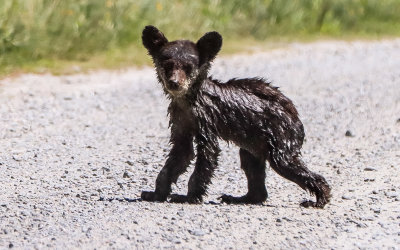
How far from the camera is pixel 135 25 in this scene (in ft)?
47.4

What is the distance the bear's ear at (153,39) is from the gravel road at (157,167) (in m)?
0.93

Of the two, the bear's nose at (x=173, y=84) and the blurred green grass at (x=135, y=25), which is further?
the blurred green grass at (x=135, y=25)

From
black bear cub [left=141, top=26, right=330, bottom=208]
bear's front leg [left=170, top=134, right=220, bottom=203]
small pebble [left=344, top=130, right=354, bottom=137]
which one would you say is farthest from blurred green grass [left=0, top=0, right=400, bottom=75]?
bear's front leg [left=170, top=134, right=220, bottom=203]

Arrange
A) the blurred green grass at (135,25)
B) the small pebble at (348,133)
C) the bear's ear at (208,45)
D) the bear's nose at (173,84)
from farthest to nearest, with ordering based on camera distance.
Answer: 1. the blurred green grass at (135,25)
2. the small pebble at (348,133)
3. the bear's ear at (208,45)
4. the bear's nose at (173,84)

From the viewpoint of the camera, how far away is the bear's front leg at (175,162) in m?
6.85

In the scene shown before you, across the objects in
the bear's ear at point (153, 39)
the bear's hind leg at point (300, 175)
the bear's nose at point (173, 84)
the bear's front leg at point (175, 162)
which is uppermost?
the bear's ear at point (153, 39)

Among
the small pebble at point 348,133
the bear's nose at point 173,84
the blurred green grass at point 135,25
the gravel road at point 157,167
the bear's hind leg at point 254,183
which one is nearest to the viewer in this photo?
the gravel road at point 157,167

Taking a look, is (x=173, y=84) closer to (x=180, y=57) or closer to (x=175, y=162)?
(x=180, y=57)

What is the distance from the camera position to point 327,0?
60.0 feet

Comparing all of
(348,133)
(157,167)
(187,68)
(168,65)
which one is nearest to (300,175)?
(187,68)

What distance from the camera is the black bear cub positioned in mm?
6797

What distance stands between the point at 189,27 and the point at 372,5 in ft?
17.6

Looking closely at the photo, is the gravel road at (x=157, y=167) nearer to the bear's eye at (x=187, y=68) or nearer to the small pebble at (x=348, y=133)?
the small pebble at (x=348, y=133)

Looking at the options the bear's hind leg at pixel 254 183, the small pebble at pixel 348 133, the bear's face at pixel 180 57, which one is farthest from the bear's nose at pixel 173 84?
the small pebble at pixel 348 133
